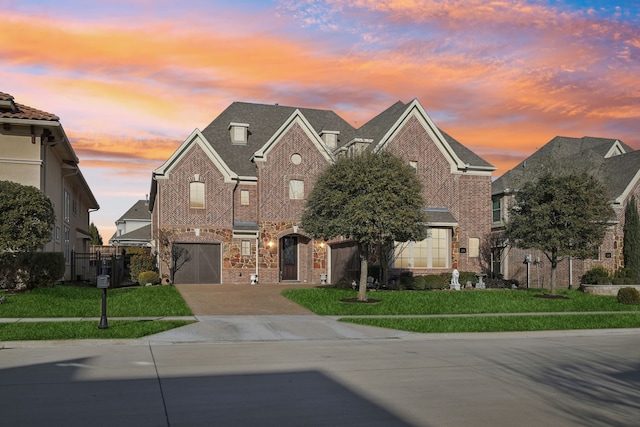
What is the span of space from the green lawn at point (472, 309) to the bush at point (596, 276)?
13.2 feet

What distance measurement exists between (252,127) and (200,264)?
10.1 metres

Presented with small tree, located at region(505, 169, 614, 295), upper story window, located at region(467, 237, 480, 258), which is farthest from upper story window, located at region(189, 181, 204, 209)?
small tree, located at region(505, 169, 614, 295)

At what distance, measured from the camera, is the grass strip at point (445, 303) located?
→ 24388 millimetres

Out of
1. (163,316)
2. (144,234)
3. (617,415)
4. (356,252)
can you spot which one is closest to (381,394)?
(617,415)

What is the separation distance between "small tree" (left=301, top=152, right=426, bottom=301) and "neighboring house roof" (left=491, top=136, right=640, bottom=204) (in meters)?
7.72

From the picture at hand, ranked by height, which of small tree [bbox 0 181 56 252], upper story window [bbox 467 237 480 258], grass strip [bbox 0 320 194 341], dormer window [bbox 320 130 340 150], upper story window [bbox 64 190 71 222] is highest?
dormer window [bbox 320 130 340 150]

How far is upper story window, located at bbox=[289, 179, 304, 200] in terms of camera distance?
129 feet

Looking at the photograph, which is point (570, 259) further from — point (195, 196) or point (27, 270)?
point (27, 270)

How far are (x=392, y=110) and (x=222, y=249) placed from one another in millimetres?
13787

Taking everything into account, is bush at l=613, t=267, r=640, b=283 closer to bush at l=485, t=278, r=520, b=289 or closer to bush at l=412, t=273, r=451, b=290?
bush at l=485, t=278, r=520, b=289

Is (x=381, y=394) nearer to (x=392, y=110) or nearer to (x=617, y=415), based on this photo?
(x=617, y=415)

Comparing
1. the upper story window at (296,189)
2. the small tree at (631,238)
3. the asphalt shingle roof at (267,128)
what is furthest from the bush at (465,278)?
the upper story window at (296,189)

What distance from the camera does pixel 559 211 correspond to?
29.9 m

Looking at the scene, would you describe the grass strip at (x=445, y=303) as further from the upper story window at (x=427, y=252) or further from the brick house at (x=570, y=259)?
the brick house at (x=570, y=259)
